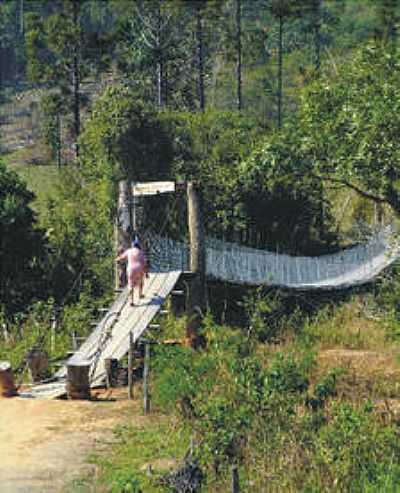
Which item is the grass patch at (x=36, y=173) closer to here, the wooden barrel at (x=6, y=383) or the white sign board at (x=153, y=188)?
the white sign board at (x=153, y=188)

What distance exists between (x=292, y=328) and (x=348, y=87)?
2953mm

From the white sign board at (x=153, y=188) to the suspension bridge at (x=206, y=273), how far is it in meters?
0.05

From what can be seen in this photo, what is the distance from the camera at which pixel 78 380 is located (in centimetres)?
852

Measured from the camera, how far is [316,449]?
6.34 meters

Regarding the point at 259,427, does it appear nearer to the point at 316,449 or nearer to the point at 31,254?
the point at 316,449

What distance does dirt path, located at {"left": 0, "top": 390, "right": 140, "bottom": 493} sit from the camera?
6.59 metres

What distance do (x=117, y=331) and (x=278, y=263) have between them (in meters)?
4.60

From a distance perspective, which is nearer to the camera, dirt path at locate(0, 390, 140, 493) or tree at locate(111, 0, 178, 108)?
dirt path at locate(0, 390, 140, 493)

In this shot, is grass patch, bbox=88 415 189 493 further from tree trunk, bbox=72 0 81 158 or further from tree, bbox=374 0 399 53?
tree, bbox=374 0 399 53

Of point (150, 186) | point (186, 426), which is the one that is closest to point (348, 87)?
point (150, 186)

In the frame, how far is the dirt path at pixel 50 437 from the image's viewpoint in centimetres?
659

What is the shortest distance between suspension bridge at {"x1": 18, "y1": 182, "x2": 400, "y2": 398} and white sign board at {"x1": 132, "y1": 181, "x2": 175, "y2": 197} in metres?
0.05

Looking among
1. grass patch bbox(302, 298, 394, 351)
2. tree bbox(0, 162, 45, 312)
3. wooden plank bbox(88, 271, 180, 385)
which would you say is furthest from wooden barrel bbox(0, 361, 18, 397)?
tree bbox(0, 162, 45, 312)

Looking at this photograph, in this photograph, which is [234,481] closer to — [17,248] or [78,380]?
[78,380]
